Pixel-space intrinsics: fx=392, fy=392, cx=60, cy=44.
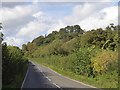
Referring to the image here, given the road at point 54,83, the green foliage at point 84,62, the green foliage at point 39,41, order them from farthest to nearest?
the green foliage at point 39,41 → the green foliage at point 84,62 → the road at point 54,83

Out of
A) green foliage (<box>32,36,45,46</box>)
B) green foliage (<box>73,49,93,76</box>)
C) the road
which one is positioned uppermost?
green foliage (<box>32,36,45,46</box>)

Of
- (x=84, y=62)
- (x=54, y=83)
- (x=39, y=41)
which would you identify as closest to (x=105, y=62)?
(x=84, y=62)

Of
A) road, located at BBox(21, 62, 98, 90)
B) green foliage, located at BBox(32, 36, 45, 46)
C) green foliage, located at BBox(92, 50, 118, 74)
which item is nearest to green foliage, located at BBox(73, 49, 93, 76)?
green foliage, located at BBox(92, 50, 118, 74)

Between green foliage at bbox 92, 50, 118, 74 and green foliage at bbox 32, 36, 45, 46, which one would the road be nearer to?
green foliage at bbox 92, 50, 118, 74

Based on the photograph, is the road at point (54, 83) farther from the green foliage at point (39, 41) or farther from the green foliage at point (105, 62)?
the green foliage at point (39, 41)

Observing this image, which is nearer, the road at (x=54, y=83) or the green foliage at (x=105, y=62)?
the road at (x=54, y=83)

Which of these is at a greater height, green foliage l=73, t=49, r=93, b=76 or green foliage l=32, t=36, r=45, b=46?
green foliage l=32, t=36, r=45, b=46

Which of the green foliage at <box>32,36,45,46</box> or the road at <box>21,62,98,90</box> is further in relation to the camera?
the green foliage at <box>32,36,45,46</box>

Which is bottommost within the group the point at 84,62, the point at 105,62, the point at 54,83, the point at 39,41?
the point at 54,83

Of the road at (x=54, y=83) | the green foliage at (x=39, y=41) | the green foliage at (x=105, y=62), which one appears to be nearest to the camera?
the road at (x=54, y=83)

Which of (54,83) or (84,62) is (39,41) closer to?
(84,62)

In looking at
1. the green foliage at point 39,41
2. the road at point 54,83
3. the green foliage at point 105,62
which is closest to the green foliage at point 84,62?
the green foliage at point 105,62

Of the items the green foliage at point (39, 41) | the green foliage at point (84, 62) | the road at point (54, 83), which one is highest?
the green foliage at point (39, 41)

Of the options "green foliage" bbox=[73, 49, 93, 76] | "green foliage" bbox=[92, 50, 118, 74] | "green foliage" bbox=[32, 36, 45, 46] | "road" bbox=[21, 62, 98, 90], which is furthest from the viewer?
"green foliage" bbox=[32, 36, 45, 46]
